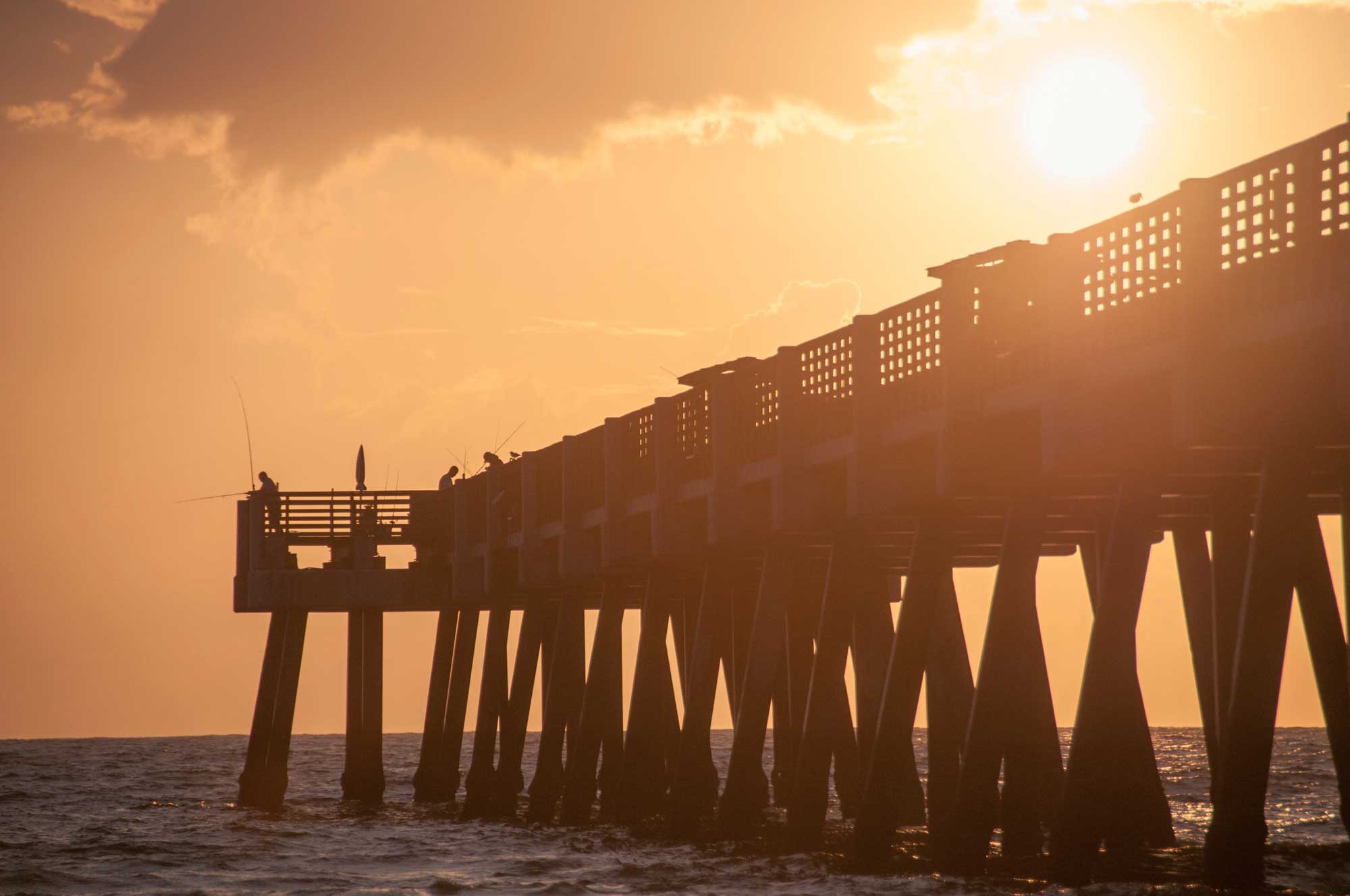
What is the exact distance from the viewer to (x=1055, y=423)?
18.5m

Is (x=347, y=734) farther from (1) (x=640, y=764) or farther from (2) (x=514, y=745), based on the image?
(1) (x=640, y=764)

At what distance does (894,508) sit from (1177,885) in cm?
520

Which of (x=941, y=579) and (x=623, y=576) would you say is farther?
(x=623, y=576)

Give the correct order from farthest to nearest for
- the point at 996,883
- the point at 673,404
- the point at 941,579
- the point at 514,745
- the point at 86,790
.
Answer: the point at 86,790
the point at 514,745
the point at 673,404
the point at 941,579
the point at 996,883

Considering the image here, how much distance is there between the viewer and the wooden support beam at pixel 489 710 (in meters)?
39.9

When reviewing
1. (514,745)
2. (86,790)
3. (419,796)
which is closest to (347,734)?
(419,796)

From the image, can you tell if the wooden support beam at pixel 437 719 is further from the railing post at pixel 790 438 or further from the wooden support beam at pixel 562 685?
the railing post at pixel 790 438

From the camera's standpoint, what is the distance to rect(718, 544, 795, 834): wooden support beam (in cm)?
Result: 2616

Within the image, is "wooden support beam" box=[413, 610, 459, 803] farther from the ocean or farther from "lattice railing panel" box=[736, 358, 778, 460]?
"lattice railing panel" box=[736, 358, 778, 460]

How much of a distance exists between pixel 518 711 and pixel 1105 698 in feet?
72.1

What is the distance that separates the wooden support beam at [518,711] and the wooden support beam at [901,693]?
55.1 ft

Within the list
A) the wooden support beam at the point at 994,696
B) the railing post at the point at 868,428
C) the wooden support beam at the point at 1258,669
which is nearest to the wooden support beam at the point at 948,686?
the railing post at the point at 868,428

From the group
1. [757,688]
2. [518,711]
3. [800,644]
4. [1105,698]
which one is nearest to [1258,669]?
[1105,698]

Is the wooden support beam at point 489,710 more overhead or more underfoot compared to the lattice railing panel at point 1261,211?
more underfoot
